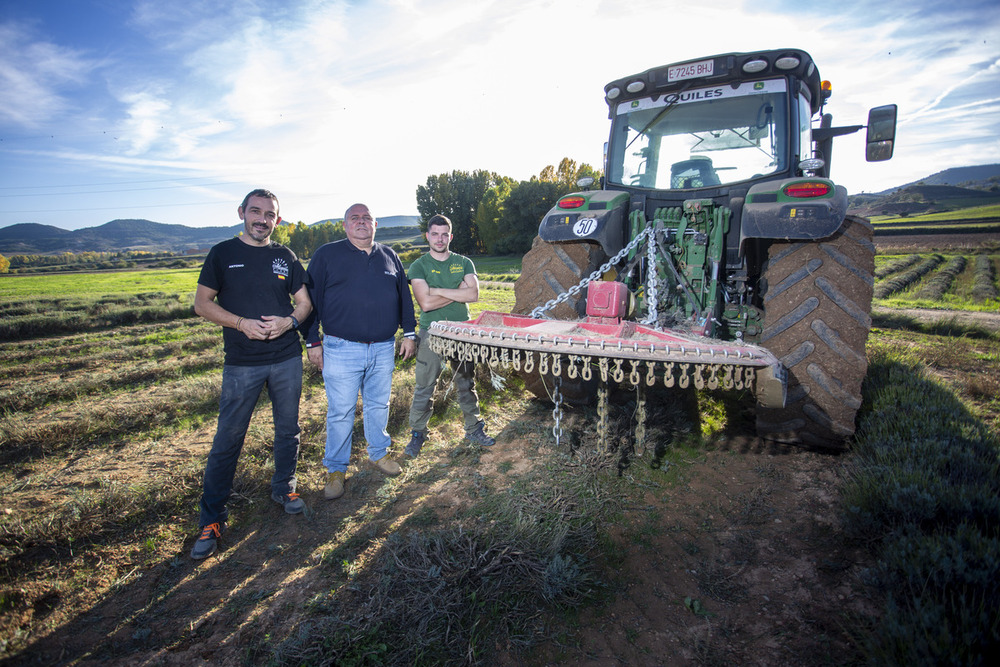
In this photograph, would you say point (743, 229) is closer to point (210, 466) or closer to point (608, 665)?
point (608, 665)

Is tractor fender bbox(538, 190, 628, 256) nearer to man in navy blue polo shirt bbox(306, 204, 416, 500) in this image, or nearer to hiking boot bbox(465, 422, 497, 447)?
man in navy blue polo shirt bbox(306, 204, 416, 500)

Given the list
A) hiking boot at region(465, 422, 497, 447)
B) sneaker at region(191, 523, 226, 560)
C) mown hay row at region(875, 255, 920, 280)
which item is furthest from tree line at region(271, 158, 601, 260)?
sneaker at region(191, 523, 226, 560)

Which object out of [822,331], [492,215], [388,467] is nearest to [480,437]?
[388,467]

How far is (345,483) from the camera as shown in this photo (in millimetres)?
3307

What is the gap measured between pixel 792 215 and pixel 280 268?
3.32 metres

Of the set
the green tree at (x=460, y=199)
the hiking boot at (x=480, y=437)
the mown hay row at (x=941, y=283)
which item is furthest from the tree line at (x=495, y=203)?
the hiking boot at (x=480, y=437)

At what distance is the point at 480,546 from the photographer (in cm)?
233

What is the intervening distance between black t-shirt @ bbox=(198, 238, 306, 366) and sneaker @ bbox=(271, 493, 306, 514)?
2.98 ft

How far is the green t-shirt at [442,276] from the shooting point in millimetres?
3729

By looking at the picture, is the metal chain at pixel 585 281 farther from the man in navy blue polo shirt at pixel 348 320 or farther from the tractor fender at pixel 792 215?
the man in navy blue polo shirt at pixel 348 320

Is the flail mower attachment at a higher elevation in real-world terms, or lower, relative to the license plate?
lower

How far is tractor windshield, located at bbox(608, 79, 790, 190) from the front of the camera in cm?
379

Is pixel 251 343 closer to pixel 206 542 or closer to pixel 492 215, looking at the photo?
pixel 206 542

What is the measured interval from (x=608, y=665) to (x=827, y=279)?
2480 millimetres
